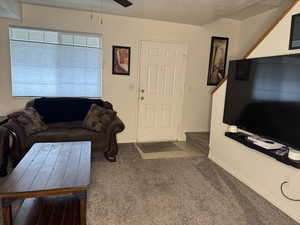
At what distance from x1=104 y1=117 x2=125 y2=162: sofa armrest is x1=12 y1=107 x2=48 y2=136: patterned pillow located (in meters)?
1.01

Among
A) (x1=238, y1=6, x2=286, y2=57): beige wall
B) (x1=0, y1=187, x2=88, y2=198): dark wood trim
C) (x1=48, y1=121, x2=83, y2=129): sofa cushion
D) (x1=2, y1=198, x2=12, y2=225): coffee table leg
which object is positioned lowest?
(x1=2, y1=198, x2=12, y2=225): coffee table leg

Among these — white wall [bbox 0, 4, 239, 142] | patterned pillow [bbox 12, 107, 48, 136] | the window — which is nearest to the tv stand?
white wall [bbox 0, 4, 239, 142]

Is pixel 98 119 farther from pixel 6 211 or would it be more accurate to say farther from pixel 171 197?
pixel 6 211

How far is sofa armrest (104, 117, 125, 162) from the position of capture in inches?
128

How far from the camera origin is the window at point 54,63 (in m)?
3.61

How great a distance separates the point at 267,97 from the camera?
2391mm

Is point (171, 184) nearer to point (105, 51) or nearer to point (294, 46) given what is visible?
point (294, 46)

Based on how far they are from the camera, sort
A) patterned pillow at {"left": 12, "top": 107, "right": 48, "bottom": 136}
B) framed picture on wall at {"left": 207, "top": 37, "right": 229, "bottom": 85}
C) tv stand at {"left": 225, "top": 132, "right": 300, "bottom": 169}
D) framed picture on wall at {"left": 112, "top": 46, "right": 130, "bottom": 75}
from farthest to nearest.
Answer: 1. framed picture on wall at {"left": 207, "top": 37, "right": 229, "bottom": 85}
2. framed picture on wall at {"left": 112, "top": 46, "right": 130, "bottom": 75}
3. patterned pillow at {"left": 12, "top": 107, "right": 48, "bottom": 136}
4. tv stand at {"left": 225, "top": 132, "right": 300, "bottom": 169}

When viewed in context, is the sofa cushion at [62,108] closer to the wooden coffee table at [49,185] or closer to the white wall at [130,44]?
the white wall at [130,44]

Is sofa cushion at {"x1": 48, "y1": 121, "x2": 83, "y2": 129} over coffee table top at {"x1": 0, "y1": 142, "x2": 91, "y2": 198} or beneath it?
over

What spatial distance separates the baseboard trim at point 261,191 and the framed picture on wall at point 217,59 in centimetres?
192

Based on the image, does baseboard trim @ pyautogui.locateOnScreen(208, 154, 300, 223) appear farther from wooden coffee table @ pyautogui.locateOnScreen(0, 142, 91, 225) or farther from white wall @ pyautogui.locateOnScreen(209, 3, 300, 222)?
wooden coffee table @ pyautogui.locateOnScreen(0, 142, 91, 225)

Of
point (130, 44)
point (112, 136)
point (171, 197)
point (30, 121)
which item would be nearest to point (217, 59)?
point (130, 44)

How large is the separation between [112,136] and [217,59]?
2.90m
